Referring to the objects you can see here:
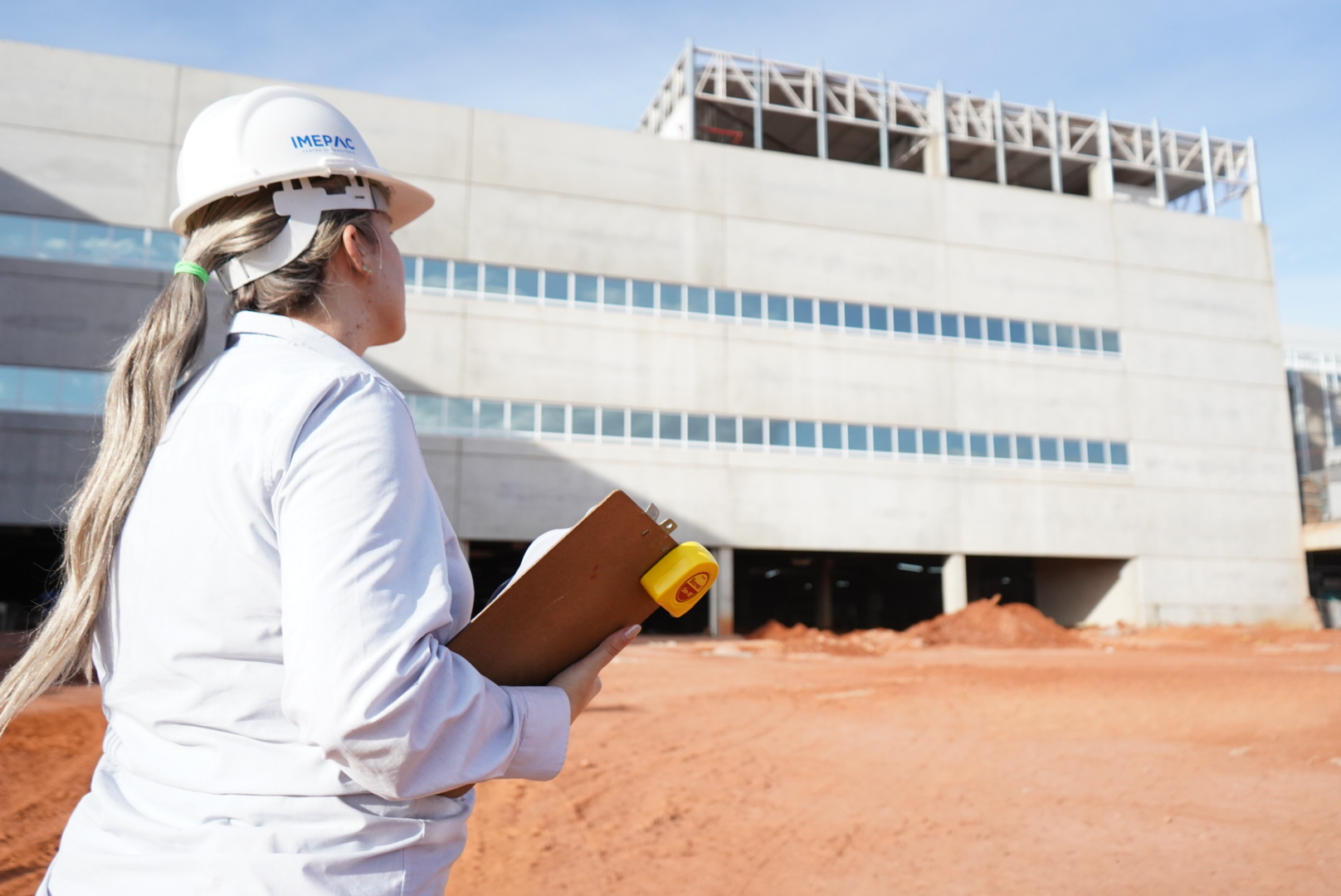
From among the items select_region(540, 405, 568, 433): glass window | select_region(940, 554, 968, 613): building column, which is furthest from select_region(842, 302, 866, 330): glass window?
select_region(540, 405, 568, 433): glass window

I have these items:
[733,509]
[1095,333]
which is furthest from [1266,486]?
[733,509]

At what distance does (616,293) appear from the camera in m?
26.8

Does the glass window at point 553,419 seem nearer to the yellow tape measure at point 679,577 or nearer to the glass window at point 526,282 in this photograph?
the glass window at point 526,282

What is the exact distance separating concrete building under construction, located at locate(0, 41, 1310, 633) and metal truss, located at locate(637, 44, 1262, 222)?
0.18 meters

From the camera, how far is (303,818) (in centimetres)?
111

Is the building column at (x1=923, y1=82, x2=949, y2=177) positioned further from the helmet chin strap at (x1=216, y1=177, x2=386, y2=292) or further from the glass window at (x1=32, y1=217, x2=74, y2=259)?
the helmet chin strap at (x1=216, y1=177, x2=386, y2=292)

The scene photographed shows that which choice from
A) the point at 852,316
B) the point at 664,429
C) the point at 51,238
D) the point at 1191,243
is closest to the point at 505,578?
the point at 664,429

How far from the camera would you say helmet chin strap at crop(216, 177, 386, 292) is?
139 cm

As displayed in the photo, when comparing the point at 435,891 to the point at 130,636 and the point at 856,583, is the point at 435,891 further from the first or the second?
the point at 856,583

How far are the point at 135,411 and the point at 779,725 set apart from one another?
9.15 metres

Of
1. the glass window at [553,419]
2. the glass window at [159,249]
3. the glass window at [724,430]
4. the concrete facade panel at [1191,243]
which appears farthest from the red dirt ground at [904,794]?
the concrete facade panel at [1191,243]

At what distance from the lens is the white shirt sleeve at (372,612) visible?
104 centimetres

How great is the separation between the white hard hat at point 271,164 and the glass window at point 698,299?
85.4 feet

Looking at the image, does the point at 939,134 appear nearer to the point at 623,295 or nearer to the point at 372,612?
the point at 623,295
